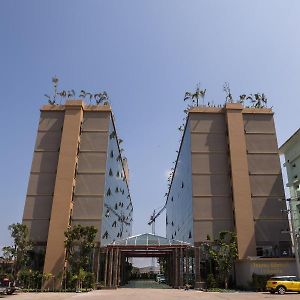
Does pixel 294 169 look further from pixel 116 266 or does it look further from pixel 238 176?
pixel 116 266

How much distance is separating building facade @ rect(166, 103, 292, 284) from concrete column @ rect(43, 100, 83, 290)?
18819 millimetres

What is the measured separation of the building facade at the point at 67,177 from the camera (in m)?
52.2

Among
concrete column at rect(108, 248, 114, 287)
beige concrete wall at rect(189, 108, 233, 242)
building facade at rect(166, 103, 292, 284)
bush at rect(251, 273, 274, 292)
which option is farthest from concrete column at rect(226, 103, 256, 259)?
concrete column at rect(108, 248, 114, 287)

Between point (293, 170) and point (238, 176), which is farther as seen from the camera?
point (293, 170)

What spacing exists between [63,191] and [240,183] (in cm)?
2688

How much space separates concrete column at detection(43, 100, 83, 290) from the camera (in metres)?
50.0

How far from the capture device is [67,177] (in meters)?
54.5

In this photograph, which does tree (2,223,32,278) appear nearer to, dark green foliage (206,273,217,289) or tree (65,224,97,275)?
tree (65,224,97,275)

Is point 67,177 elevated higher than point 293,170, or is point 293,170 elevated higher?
point 293,170

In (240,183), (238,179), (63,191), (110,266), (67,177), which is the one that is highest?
(238,179)

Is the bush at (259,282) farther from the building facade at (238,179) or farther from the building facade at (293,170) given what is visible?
the building facade at (293,170)

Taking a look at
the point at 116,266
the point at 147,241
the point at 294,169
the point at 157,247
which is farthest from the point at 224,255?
the point at 294,169

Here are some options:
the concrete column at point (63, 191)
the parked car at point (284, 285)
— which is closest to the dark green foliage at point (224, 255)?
the parked car at point (284, 285)

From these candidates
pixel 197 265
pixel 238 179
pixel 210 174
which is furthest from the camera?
pixel 210 174
